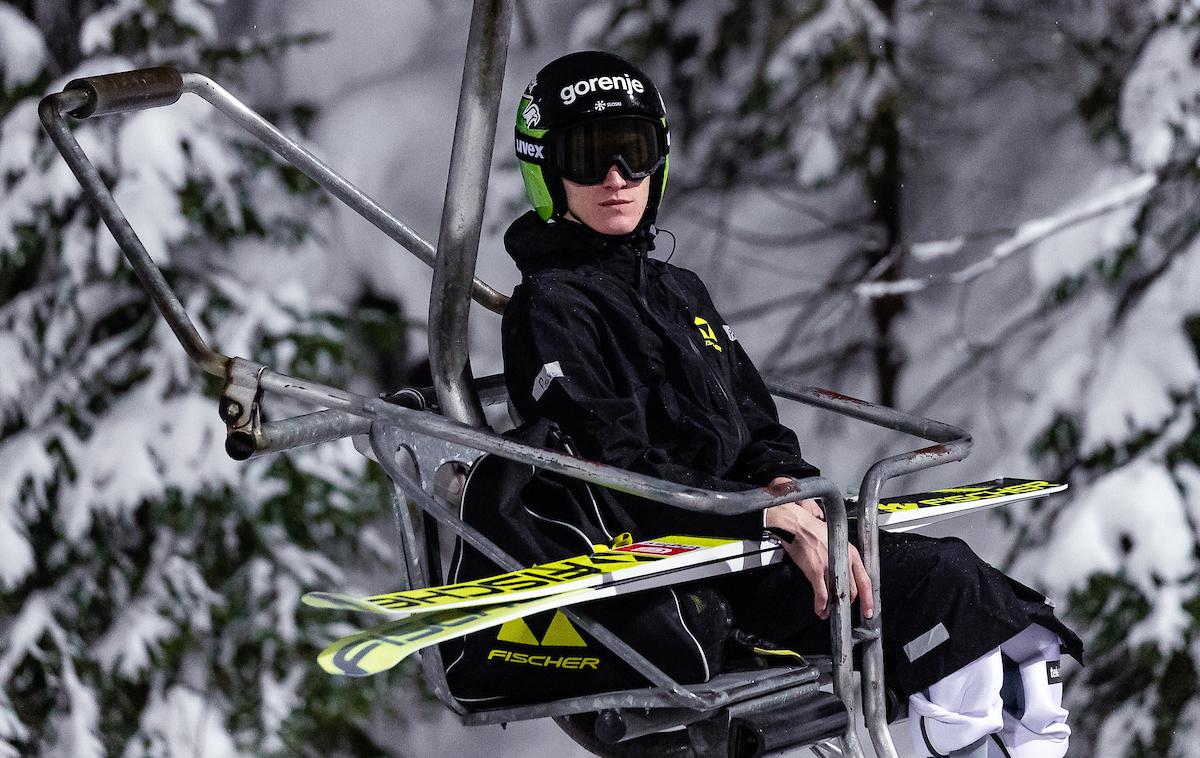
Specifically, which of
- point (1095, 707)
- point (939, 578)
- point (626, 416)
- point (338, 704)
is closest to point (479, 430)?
point (626, 416)

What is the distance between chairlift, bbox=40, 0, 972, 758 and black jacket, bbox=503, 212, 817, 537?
0.50 ft

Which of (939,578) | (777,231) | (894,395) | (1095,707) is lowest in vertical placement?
(939,578)

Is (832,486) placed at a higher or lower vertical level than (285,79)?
lower

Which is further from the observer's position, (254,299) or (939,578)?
(254,299)

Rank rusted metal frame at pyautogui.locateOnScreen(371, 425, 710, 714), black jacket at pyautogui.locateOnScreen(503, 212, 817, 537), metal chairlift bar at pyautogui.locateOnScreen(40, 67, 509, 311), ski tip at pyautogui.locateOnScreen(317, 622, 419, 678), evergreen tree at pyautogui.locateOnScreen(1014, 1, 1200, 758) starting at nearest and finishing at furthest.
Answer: ski tip at pyautogui.locateOnScreen(317, 622, 419, 678), rusted metal frame at pyautogui.locateOnScreen(371, 425, 710, 714), black jacket at pyautogui.locateOnScreen(503, 212, 817, 537), metal chairlift bar at pyautogui.locateOnScreen(40, 67, 509, 311), evergreen tree at pyautogui.locateOnScreen(1014, 1, 1200, 758)

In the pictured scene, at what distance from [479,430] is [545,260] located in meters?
0.68

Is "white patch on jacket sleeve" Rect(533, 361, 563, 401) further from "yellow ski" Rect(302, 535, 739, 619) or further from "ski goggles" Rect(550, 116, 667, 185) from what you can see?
"ski goggles" Rect(550, 116, 667, 185)

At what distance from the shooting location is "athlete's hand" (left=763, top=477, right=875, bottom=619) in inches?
104

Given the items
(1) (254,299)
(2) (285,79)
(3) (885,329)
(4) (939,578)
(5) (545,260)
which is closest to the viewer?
(4) (939,578)

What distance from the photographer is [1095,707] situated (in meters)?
6.92

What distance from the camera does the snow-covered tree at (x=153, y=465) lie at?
24.5 feet

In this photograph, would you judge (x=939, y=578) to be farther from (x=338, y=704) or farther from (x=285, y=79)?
(x=285, y=79)

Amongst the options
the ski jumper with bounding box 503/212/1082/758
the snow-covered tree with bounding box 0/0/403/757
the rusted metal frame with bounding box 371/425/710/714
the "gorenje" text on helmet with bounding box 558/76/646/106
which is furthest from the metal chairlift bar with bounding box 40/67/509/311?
the snow-covered tree with bounding box 0/0/403/757

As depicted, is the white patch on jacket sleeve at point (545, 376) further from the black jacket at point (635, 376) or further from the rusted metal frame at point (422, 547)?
the rusted metal frame at point (422, 547)
